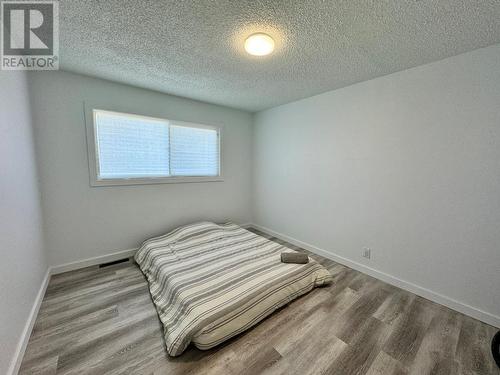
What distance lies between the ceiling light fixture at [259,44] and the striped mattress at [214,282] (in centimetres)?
208

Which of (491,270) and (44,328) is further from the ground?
(491,270)

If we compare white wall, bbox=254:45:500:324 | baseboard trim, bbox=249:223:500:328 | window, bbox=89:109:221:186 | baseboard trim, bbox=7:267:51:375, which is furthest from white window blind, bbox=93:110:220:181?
baseboard trim, bbox=249:223:500:328

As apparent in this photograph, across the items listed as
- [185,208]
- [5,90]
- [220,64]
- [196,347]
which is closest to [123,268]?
[185,208]

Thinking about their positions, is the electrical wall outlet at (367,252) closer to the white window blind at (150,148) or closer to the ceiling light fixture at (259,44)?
the ceiling light fixture at (259,44)

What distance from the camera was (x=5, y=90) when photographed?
1361 mm

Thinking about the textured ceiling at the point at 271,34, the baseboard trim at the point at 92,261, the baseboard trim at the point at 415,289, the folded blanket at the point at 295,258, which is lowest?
the baseboard trim at the point at 415,289

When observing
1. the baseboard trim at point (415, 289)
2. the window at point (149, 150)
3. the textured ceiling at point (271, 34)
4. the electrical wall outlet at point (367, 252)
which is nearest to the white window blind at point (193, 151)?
the window at point (149, 150)

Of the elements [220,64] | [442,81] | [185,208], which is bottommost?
[185,208]

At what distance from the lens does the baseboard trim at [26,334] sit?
117cm

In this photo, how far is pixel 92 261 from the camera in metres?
2.44

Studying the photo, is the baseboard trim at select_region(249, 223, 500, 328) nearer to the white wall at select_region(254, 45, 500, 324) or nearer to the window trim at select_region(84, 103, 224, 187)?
the white wall at select_region(254, 45, 500, 324)

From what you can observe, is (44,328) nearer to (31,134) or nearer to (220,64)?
(31,134)

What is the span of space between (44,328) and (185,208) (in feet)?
6.25
